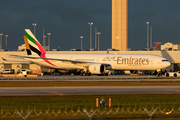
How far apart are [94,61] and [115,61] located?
5.90 meters

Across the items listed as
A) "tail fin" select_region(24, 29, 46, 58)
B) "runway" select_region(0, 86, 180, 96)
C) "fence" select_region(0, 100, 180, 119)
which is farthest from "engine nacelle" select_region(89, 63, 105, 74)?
"fence" select_region(0, 100, 180, 119)

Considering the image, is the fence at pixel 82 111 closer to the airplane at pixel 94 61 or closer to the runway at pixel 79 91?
the runway at pixel 79 91

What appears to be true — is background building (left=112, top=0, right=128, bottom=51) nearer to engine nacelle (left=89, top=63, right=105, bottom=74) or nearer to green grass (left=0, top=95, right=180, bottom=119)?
engine nacelle (left=89, top=63, right=105, bottom=74)

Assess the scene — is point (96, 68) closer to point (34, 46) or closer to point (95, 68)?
point (95, 68)

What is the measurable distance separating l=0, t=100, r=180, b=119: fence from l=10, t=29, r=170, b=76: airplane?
145ft

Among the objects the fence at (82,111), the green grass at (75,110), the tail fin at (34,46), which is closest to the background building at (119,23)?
the tail fin at (34,46)

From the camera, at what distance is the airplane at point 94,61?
239 feet

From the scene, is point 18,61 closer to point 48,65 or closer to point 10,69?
point 10,69

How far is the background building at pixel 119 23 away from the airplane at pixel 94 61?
5680 centimetres

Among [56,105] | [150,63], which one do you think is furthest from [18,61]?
[56,105]

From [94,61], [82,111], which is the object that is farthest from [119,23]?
[82,111]

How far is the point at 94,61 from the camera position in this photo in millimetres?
77812

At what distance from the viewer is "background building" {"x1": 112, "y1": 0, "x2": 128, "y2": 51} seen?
444 ft

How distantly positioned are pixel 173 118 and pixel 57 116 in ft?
26.7
